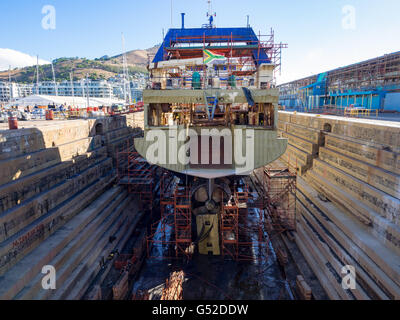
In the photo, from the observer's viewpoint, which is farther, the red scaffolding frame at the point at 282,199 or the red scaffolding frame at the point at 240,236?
the red scaffolding frame at the point at 282,199

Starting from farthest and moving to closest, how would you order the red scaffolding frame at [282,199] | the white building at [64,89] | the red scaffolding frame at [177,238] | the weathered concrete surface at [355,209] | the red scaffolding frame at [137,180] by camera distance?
the white building at [64,89] < the red scaffolding frame at [137,180] < the red scaffolding frame at [282,199] < the red scaffolding frame at [177,238] < the weathered concrete surface at [355,209]

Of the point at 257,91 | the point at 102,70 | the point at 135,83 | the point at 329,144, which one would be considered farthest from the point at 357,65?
the point at 102,70

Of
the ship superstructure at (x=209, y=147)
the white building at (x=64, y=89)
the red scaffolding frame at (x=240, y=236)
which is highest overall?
the white building at (x=64, y=89)

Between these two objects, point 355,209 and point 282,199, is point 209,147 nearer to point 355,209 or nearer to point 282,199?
point 282,199

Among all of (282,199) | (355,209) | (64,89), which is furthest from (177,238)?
(64,89)

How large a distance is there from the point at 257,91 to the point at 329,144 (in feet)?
16.7

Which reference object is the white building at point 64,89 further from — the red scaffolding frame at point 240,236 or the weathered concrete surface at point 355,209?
the weathered concrete surface at point 355,209

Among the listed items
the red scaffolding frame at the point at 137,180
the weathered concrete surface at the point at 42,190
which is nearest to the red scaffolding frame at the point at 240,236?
the red scaffolding frame at the point at 137,180

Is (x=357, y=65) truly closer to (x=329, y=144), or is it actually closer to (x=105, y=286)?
(x=329, y=144)

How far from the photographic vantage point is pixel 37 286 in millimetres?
7094

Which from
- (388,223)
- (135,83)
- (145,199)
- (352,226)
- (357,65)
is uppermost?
(135,83)

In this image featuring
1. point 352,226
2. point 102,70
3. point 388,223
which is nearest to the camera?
point 388,223

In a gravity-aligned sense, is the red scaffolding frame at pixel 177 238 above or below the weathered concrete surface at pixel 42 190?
below

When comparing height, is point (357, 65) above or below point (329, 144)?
above
